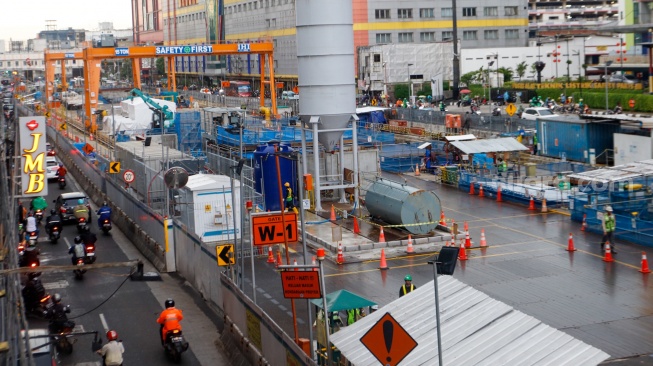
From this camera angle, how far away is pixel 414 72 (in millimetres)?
98625

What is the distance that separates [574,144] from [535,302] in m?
26.3

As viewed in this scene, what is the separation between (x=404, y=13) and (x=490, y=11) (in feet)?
35.3

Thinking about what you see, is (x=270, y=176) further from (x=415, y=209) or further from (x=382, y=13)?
(x=382, y=13)

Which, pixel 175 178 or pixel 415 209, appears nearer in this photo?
pixel 175 178

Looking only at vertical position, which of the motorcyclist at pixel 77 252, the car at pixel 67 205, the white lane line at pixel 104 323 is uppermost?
the car at pixel 67 205

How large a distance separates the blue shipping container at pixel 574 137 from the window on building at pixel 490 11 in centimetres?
5931

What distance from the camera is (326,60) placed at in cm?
3797

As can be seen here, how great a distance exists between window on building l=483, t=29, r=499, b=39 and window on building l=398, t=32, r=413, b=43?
8965 mm

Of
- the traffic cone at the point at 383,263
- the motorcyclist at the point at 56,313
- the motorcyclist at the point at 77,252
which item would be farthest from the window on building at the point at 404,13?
the motorcyclist at the point at 56,313

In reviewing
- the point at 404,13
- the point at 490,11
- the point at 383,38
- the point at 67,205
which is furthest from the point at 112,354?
the point at 490,11

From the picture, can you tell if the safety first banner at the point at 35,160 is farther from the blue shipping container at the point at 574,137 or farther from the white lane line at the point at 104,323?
the blue shipping container at the point at 574,137

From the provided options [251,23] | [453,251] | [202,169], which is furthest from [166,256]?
[251,23]

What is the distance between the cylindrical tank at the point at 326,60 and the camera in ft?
124

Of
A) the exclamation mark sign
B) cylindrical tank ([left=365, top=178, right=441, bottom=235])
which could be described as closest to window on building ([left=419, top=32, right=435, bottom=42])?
cylindrical tank ([left=365, top=178, right=441, bottom=235])
